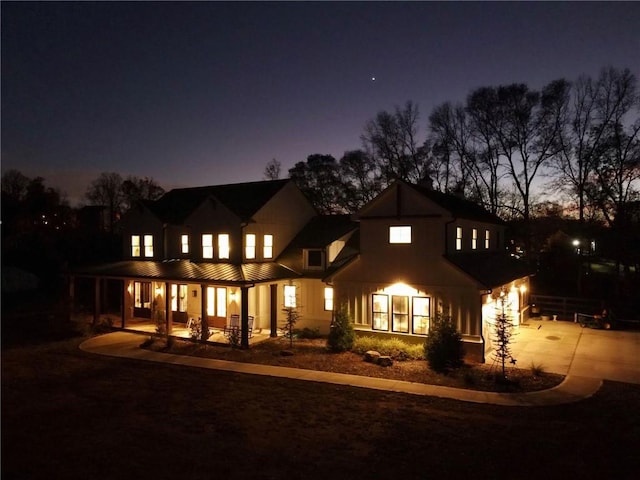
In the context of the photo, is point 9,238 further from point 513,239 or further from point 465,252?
point 513,239

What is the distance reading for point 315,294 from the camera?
21.9 metres

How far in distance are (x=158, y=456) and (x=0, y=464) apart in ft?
8.85

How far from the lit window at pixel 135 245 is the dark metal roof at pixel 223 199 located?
210 centimetres

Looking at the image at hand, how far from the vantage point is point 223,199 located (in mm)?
24609

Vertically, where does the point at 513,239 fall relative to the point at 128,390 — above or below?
above

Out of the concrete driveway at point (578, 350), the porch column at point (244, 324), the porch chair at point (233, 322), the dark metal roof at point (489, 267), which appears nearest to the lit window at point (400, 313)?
the dark metal roof at point (489, 267)

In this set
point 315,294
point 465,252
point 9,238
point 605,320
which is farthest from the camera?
point 9,238

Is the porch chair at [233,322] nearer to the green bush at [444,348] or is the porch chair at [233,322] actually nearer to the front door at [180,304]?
the front door at [180,304]

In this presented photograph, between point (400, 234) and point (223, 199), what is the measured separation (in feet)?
35.2

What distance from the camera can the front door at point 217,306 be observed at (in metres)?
22.2

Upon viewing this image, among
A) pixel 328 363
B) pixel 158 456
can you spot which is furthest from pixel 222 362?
pixel 158 456

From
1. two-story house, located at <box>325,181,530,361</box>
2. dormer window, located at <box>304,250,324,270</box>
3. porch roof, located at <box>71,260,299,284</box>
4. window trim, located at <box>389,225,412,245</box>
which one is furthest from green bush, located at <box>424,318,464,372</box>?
dormer window, located at <box>304,250,324,270</box>

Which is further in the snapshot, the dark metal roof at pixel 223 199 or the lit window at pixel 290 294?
the dark metal roof at pixel 223 199

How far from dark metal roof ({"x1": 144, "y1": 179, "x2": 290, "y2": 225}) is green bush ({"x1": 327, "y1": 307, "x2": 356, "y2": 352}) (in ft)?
24.5
